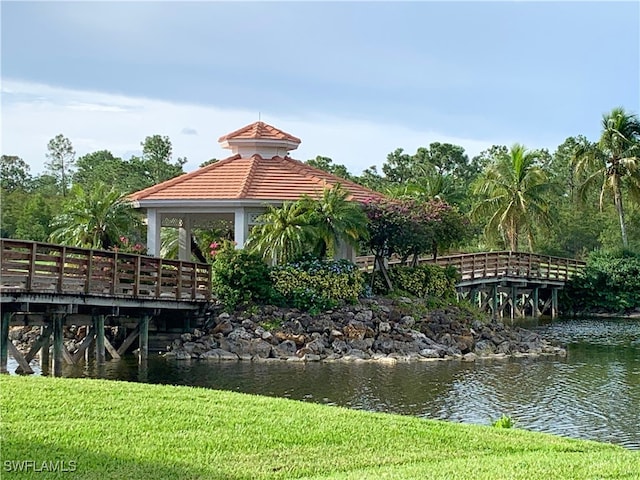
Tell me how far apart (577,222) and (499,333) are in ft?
103

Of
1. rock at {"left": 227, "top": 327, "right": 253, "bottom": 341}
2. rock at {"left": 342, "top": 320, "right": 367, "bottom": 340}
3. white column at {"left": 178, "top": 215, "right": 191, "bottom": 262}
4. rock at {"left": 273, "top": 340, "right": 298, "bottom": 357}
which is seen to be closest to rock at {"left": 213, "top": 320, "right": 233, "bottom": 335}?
A: rock at {"left": 227, "top": 327, "right": 253, "bottom": 341}

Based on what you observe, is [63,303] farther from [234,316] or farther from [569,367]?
[569,367]

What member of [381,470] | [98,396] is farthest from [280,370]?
[381,470]

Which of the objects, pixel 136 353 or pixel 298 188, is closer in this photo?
pixel 136 353

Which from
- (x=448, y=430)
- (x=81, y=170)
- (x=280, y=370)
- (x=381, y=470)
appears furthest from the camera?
(x=81, y=170)

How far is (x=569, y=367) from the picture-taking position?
23562mm

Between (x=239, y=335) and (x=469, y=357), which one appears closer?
(x=239, y=335)

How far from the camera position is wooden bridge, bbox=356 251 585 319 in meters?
38.4

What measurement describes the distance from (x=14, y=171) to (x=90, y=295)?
59.7m

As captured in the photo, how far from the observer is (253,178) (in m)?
29.5

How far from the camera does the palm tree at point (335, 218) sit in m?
26.5

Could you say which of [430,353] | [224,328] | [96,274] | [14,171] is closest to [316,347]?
[224,328]

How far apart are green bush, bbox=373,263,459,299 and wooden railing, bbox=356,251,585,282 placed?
10.9 ft

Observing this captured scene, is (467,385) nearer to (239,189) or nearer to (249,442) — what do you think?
(249,442)
